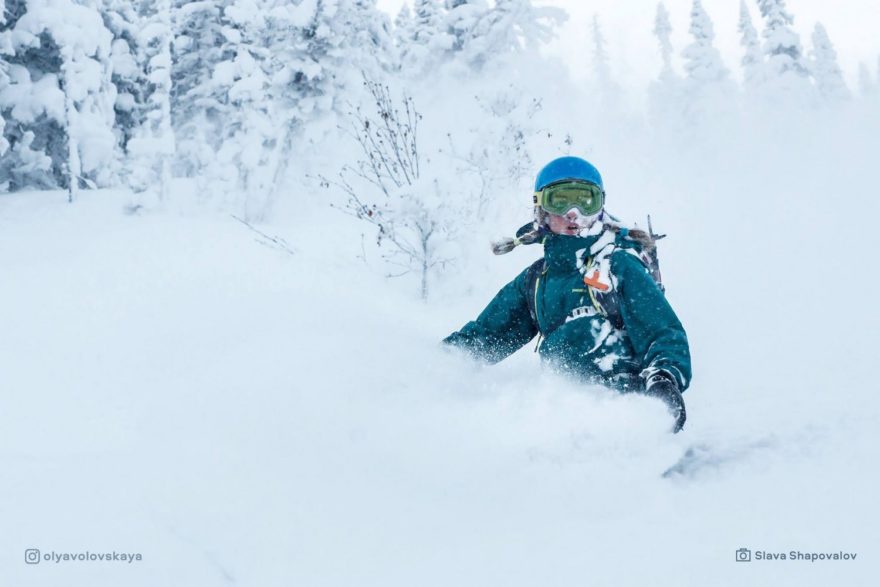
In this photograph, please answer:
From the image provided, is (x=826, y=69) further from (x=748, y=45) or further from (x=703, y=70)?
(x=703, y=70)

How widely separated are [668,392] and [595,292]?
2.24 feet

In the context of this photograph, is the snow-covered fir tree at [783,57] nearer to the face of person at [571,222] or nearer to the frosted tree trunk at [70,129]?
the frosted tree trunk at [70,129]

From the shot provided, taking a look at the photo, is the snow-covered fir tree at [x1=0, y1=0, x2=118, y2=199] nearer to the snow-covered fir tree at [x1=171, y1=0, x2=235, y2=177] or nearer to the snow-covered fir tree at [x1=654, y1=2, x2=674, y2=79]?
the snow-covered fir tree at [x1=171, y1=0, x2=235, y2=177]

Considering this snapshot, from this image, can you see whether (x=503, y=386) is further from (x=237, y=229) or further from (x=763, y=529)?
(x=237, y=229)

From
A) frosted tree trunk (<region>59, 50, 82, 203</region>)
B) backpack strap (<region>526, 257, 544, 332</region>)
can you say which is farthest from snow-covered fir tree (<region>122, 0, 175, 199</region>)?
backpack strap (<region>526, 257, 544, 332</region>)

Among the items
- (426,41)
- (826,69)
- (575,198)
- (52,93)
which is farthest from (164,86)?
(826,69)

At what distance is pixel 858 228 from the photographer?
542 inches

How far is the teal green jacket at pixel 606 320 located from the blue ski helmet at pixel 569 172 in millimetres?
286

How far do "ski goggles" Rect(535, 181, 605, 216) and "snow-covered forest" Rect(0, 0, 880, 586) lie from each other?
2.74ft

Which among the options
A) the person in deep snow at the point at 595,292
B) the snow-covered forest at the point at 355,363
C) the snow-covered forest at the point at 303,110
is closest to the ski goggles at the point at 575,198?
the person in deep snow at the point at 595,292

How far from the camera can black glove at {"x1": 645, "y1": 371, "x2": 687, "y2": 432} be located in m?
2.48

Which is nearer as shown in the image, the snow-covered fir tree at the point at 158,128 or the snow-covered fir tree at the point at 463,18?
the snow-covered fir tree at the point at 158,128

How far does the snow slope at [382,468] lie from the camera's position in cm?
187

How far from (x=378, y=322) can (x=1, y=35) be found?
15.7 meters
